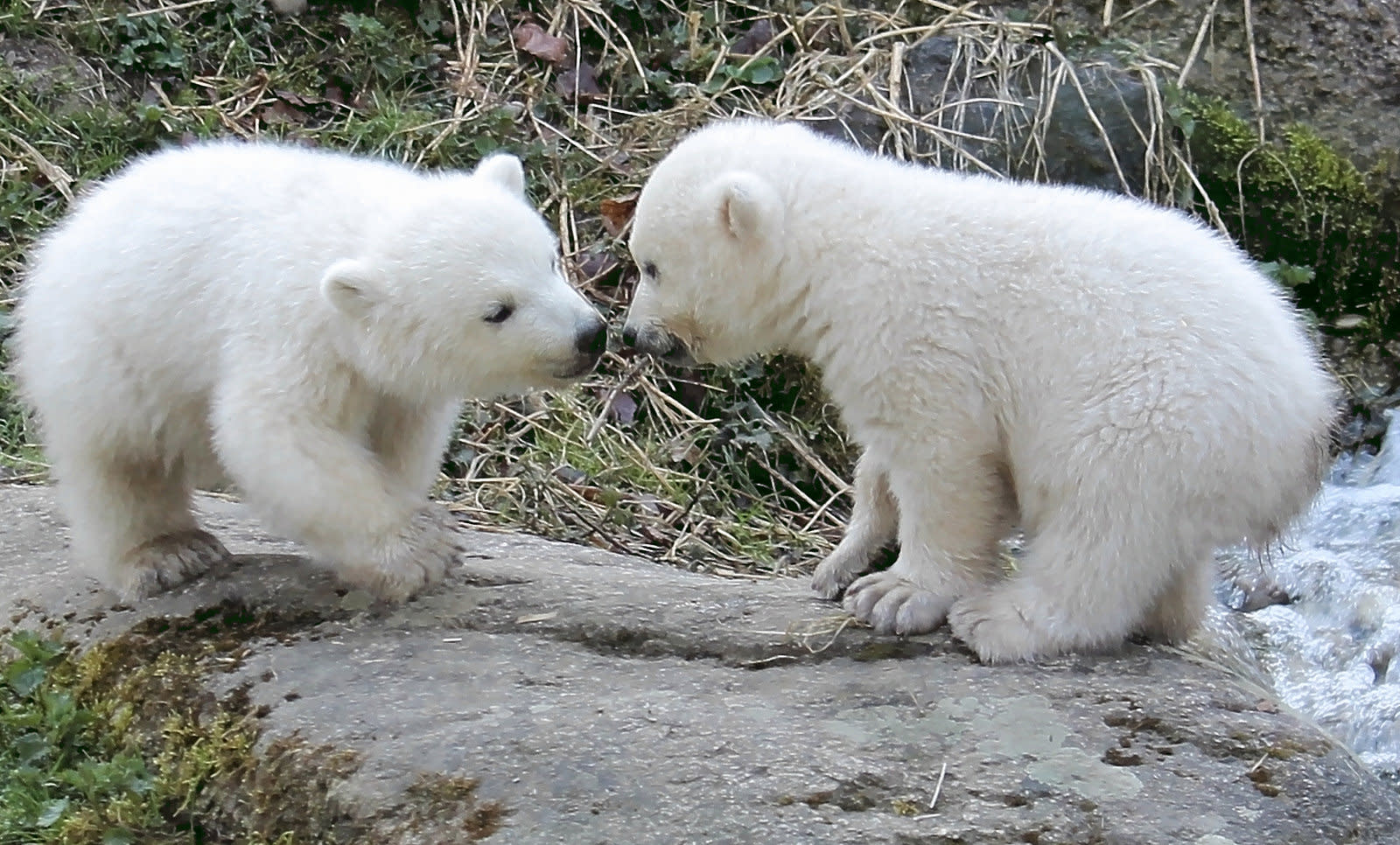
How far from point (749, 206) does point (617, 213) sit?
3.54m

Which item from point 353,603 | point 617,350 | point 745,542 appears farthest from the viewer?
point 617,350

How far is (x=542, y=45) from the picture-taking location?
8609mm

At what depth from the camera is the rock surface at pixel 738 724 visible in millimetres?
3314

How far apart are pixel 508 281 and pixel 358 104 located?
179 inches

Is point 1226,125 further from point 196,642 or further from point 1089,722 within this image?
point 196,642

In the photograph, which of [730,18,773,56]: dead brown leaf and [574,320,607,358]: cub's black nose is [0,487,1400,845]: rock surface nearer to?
[574,320,607,358]: cub's black nose

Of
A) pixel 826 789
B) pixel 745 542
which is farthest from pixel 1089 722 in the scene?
pixel 745 542

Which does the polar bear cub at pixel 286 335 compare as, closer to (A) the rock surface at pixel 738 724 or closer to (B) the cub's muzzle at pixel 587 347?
(B) the cub's muzzle at pixel 587 347

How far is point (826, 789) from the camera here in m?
3.38

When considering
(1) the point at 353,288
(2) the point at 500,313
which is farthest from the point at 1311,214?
(1) the point at 353,288

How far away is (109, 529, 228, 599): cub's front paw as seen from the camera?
452 centimetres

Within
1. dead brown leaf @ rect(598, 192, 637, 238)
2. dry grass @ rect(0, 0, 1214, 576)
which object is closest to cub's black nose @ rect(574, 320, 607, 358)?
dry grass @ rect(0, 0, 1214, 576)

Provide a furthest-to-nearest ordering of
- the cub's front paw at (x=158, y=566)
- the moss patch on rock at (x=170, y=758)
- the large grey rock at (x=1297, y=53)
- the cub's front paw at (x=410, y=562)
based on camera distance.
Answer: the large grey rock at (x=1297, y=53) → the cub's front paw at (x=158, y=566) → the cub's front paw at (x=410, y=562) → the moss patch on rock at (x=170, y=758)

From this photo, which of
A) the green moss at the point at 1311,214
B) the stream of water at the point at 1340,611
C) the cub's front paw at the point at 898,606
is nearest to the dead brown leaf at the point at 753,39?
the green moss at the point at 1311,214
